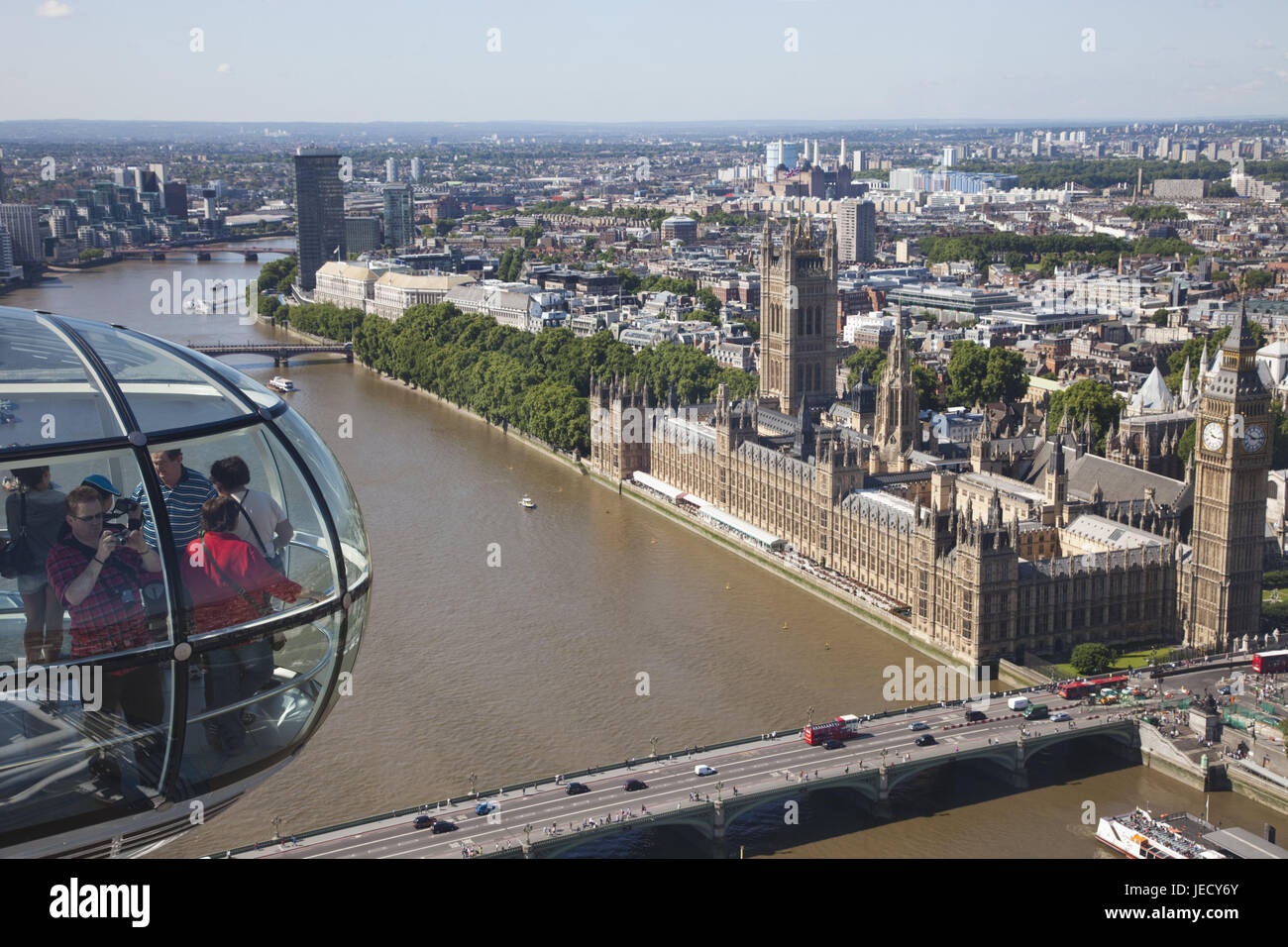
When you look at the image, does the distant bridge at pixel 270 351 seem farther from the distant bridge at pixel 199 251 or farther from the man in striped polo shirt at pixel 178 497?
the man in striped polo shirt at pixel 178 497

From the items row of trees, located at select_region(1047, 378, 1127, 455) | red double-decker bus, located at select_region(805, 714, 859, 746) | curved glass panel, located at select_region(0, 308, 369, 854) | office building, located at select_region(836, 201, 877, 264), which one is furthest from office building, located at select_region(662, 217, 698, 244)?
curved glass panel, located at select_region(0, 308, 369, 854)

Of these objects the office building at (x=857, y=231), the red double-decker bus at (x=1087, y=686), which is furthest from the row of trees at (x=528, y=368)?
the office building at (x=857, y=231)

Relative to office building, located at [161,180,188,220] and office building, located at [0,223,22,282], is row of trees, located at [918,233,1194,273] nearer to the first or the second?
office building, located at [0,223,22,282]

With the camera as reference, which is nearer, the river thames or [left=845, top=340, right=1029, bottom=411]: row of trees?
the river thames

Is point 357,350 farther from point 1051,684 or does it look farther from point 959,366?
point 1051,684

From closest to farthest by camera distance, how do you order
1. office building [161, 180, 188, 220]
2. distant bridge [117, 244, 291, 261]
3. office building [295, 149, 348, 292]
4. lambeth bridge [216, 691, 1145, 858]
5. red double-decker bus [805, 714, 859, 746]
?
1. lambeth bridge [216, 691, 1145, 858]
2. red double-decker bus [805, 714, 859, 746]
3. office building [295, 149, 348, 292]
4. distant bridge [117, 244, 291, 261]
5. office building [161, 180, 188, 220]

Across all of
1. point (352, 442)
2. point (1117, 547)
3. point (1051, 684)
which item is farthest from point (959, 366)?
point (1051, 684)
